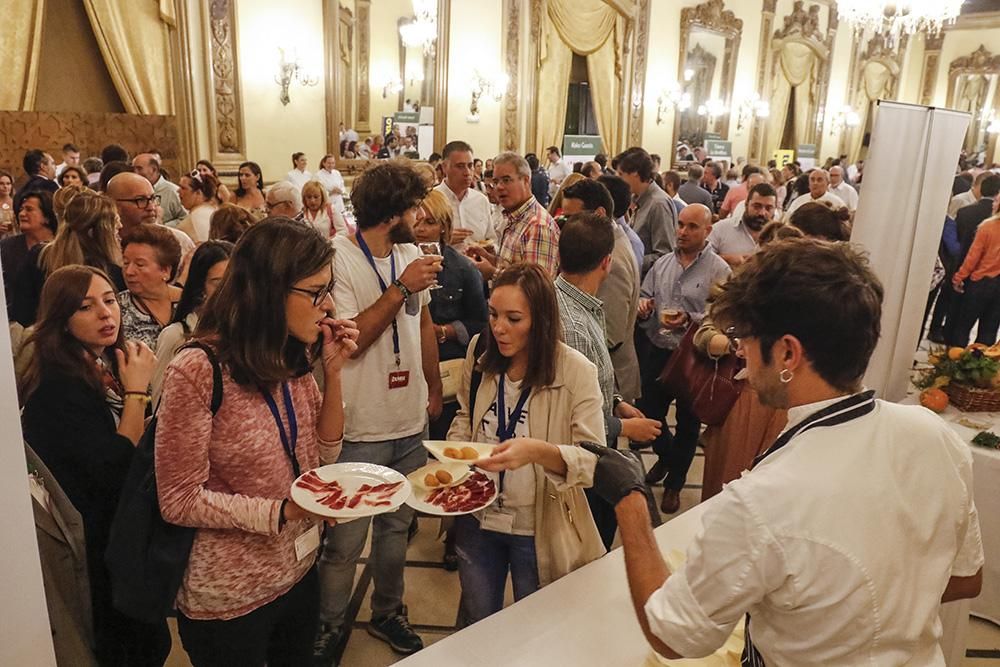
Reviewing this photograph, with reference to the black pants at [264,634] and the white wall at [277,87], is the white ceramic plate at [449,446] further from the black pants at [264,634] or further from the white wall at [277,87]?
the white wall at [277,87]

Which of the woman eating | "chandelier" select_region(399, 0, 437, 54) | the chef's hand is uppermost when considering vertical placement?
"chandelier" select_region(399, 0, 437, 54)

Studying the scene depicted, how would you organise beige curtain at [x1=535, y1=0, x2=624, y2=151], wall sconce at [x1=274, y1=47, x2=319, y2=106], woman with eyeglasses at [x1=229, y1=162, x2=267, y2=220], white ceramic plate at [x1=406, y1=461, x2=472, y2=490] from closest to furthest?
white ceramic plate at [x1=406, y1=461, x2=472, y2=490] → woman with eyeglasses at [x1=229, y1=162, x2=267, y2=220] → wall sconce at [x1=274, y1=47, x2=319, y2=106] → beige curtain at [x1=535, y1=0, x2=624, y2=151]

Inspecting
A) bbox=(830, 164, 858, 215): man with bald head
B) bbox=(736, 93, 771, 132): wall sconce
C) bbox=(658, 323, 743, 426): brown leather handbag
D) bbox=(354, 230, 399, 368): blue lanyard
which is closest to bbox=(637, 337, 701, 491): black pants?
bbox=(658, 323, 743, 426): brown leather handbag

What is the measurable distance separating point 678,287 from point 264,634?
2718 millimetres

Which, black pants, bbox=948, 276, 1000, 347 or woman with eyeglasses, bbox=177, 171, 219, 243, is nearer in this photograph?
Result: woman with eyeglasses, bbox=177, 171, 219, 243

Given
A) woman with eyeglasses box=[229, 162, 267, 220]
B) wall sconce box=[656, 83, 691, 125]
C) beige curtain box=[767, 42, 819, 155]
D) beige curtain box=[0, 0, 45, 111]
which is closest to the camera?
woman with eyeglasses box=[229, 162, 267, 220]

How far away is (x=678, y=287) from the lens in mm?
3672

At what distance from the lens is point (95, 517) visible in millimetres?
1835

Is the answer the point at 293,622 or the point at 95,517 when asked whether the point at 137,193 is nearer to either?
the point at 95,517

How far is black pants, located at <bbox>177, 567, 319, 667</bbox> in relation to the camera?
1.54m

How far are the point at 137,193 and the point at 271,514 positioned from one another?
279 cm

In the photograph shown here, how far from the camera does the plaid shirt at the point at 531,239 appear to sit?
3500 mm

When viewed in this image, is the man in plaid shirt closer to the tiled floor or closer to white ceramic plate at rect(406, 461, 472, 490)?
the tiled floor

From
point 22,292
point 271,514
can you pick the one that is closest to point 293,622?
point 271,514
